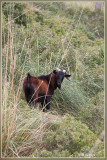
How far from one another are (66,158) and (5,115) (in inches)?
36.5

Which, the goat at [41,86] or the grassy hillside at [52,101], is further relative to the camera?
the goat at [41,86]

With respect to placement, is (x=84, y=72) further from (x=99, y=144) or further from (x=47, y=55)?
(x=99, y=144)

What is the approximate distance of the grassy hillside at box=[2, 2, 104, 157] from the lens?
10.2 ft

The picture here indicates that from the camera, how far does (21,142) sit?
318cm

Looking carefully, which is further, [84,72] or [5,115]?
[84,72]

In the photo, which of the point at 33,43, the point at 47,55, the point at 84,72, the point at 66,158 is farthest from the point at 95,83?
the point at 66,158

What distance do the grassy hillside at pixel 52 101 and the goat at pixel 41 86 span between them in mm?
185

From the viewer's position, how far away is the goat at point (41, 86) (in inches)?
189

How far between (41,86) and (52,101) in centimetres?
68

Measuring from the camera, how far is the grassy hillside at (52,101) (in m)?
3.11

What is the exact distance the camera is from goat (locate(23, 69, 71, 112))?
15.7ft

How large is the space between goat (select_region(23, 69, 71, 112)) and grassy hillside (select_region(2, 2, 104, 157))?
18 centimetres

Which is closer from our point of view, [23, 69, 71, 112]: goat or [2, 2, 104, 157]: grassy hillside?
[2, 2, 104, 157]: grassy hillside

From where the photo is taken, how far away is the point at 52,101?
568 centimetres
